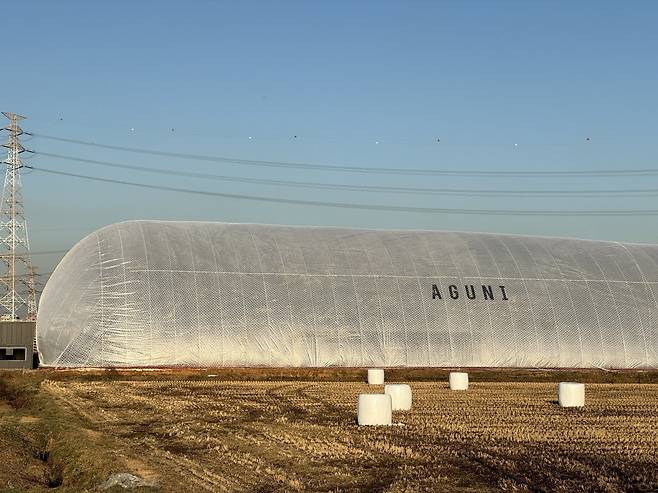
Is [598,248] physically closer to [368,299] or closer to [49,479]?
[368,299]

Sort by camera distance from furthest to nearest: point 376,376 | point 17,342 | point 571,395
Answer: point 17,342, point 376,376, point 571,395

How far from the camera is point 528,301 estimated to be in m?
55.4

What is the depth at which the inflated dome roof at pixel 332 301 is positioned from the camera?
4969 cm

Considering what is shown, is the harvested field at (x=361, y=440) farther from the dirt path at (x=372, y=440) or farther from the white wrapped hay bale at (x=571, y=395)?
the white wrapped hay bale at (x=571, y=395)

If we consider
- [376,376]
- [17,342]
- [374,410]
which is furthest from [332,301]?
[374,410]

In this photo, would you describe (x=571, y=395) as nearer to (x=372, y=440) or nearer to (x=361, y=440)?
(x=372, y=440)

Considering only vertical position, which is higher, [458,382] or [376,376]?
[376,376]

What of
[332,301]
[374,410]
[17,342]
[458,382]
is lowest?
[458,382]

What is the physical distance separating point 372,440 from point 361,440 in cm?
26

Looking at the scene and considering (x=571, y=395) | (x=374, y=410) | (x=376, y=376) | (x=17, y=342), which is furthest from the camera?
(x=17, y=342)

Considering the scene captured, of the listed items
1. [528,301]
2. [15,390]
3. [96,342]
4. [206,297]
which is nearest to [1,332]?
[96,342]

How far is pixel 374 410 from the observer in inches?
1005

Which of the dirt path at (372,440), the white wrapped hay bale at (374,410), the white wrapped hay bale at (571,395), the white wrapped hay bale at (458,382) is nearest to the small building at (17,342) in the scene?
the dirt path at (372,440)

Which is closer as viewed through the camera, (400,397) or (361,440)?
(361,440)
